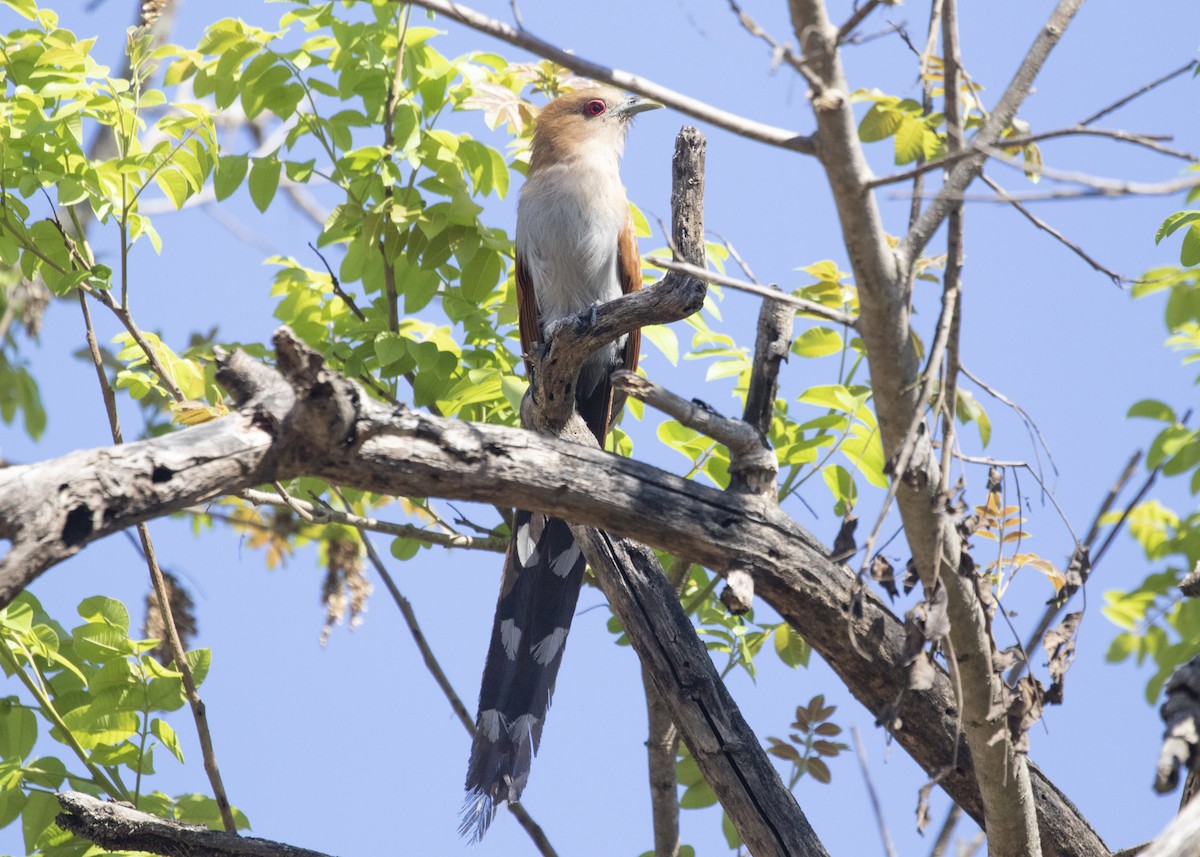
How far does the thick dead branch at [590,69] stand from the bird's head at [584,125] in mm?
2832

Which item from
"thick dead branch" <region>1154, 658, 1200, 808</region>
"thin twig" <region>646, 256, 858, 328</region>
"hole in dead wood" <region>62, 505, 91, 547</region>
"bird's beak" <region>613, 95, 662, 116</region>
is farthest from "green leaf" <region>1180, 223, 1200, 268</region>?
"hole in dead wood" <region>62, 505, 91, 547</region>

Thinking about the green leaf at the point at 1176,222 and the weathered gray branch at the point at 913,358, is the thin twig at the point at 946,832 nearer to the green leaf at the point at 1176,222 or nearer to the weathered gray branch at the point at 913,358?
the weathered gray branch at the point at 913,358

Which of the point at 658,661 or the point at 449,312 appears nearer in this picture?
the point at 658,661

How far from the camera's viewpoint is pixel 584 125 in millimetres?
4652

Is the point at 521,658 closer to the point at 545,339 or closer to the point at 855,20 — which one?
the point at 545,339

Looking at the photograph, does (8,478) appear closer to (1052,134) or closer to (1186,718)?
(1052,134)

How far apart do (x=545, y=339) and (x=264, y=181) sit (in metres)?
1.16

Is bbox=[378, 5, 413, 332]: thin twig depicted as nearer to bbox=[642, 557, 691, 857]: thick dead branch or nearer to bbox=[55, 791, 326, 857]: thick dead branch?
bbox=[642, 557, 691, 857]: thick dead branch

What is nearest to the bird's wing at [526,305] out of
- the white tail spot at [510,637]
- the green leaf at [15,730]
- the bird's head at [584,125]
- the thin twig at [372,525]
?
the bird's head at [584,125]

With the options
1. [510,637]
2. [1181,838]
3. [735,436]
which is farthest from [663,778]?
[1181,838]

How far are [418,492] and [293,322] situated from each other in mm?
1866

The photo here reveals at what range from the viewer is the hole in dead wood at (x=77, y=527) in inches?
67.7

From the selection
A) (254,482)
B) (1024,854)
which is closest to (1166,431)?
(1024,854)

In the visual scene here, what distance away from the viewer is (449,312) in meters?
3.63
